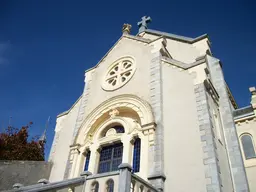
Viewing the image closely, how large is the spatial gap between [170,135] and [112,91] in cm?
529

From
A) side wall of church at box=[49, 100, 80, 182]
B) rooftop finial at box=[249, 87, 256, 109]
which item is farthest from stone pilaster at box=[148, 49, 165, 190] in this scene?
side wall of church at box=[49, 100, 80, 182]

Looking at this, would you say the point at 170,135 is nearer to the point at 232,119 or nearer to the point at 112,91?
the point at 232,119

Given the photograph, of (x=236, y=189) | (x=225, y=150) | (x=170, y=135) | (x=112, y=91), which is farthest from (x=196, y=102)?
(x=112, y=91)

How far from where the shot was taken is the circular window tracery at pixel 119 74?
1398 cm

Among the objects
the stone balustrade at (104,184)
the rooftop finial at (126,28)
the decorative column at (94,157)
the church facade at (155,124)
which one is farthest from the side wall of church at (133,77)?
the stone balustrade at (104,184)

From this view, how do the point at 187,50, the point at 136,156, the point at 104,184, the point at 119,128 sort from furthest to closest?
the point at 187,50 < the point at 119,128 < the point at 136,156 < the point at 104,184

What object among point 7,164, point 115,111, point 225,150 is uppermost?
point 115,111

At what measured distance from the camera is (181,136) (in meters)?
9.47

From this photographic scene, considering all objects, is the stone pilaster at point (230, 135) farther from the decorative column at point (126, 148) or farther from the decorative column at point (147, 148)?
the decorative column at point (126, 148)

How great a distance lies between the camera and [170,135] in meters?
9.83

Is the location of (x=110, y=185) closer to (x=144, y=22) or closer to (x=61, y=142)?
(x=61, y=142)

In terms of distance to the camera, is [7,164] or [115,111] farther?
[115,111]

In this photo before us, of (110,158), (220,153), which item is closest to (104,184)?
(110,158)

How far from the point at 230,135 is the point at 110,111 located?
20.8ft
